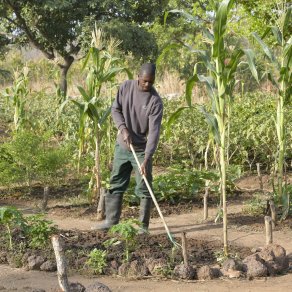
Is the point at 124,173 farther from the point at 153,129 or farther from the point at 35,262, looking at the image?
the point at 35,262

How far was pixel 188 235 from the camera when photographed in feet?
22.5

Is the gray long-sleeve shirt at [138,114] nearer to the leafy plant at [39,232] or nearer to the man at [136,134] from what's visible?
the man at [136,134]

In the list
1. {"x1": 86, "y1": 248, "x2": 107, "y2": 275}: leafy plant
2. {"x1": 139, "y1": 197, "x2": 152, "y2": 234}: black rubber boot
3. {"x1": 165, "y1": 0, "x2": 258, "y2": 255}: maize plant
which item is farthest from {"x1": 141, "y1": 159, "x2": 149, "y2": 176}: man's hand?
Answer: {"x1": 86, "y1": 248, "x2": 107, "y2": 275}: leafy plant

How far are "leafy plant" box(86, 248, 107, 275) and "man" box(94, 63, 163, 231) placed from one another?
47.5 inches

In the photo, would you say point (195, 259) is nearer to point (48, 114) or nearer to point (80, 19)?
point (48, 114)

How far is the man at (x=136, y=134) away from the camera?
260 inches

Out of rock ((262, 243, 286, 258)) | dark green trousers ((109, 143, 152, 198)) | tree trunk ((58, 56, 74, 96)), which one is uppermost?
tree trunk ((58, 56, 74, 96))

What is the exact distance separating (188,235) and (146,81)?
1.78 m

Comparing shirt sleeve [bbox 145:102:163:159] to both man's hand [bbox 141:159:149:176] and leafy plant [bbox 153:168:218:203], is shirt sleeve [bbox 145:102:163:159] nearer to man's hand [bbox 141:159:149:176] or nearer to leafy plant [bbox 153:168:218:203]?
man's hand [bbox 141:159:149:176]

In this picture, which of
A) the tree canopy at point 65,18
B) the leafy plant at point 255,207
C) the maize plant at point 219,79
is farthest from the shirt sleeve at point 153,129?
the tree canopy at point 65,18

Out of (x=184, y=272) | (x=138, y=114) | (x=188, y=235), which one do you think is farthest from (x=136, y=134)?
(x=184, y=272)

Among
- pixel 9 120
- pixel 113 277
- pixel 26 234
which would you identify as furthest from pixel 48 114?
pixel 113 277

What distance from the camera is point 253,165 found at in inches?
445

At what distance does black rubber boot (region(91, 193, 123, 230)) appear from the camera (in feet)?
23.0
